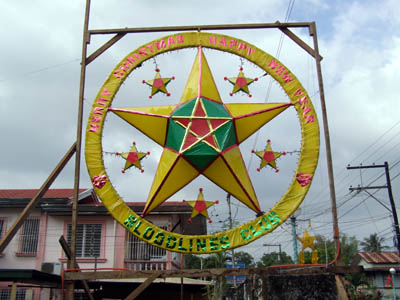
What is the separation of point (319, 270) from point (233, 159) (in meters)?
2.89

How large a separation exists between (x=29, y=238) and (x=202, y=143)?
10.3 metres

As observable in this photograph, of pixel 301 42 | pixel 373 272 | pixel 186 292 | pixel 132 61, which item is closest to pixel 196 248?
pixel 132 61

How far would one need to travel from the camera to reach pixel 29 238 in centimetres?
1623

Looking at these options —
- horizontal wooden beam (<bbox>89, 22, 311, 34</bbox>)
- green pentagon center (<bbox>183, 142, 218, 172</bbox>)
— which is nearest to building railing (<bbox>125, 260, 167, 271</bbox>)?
green pentagon center (<bbox>183, 142, 218, 172</bbox>)

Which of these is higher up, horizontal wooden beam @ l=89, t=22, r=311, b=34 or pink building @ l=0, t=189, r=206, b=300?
horizontal wooden beam @ l=89, t=22, r=311, b=34

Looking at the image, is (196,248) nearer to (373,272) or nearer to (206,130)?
(206,130)

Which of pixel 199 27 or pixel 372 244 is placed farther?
pixel 372 244

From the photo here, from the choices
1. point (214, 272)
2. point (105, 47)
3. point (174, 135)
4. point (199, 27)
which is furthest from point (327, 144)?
point (105, 47)

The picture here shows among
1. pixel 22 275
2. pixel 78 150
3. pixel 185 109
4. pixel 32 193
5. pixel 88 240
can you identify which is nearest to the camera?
pixel 22 275

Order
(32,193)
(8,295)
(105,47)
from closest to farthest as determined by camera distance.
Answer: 1. (105,47)
2. (8,295)
3. (32,193)

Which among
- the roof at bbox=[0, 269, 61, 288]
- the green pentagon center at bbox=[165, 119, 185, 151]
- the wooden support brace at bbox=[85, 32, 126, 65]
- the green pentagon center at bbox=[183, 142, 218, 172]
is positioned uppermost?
the wooden support brace at bbox=[85, 32, 126, 65]

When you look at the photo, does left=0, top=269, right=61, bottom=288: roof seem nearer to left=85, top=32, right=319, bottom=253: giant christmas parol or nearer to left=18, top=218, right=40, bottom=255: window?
left=85, top=32, right=319, bottom=253: giant christmas parol

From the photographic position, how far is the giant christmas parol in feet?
29.1

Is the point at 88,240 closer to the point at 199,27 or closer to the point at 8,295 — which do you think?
the point at 8,295
